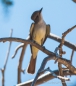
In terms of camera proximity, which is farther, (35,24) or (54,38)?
(35,24)

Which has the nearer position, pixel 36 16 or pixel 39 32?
pixel 39 32

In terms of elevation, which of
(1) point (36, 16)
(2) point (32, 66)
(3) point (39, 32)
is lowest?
(2) point (32, 66)

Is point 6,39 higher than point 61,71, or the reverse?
point 6,39

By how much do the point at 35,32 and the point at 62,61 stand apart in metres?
2.08

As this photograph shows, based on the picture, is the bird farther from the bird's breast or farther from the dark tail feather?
the dark tail feather

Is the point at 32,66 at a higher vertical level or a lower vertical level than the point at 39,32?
lower

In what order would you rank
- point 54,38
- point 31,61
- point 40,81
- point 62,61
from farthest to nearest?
point 31,61
point 54,38
point 40,81
point 62,61

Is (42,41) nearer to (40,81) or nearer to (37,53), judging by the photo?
(37,53)

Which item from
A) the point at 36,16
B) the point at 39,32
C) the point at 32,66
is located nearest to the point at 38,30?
the point at 39,32

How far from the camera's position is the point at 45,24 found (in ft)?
12.6

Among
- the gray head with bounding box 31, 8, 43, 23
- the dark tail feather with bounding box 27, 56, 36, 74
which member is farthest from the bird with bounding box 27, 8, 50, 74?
the dark tail feather with bounding box 27, 56, 36, 74

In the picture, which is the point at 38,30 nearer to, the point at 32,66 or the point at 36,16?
the point at 36,16

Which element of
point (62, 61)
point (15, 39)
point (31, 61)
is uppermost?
point (15, 39)

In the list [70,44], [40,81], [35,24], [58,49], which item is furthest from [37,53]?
[58,49]
